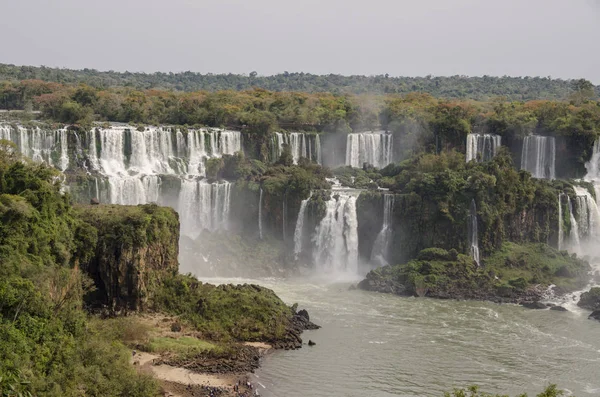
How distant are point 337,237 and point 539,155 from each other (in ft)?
62.6

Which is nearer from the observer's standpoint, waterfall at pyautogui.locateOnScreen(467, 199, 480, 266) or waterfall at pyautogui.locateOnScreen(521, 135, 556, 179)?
waterfall at pyautogui.locateOnScreen(467, 199, 480, 266)

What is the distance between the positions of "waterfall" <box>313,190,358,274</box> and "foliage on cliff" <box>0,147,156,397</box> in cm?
1994

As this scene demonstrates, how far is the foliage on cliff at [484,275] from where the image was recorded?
4606 centimetres

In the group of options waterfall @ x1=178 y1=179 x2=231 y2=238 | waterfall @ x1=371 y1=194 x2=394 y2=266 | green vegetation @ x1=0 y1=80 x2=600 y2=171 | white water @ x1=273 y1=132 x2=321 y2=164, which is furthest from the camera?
white water @ x1=273 y1=132 x2=321 y2=164

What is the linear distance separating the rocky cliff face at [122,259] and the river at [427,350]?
658 centimetres

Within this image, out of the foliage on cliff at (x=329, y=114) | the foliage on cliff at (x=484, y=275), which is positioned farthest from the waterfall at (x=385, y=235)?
the foliage on cliff at (x=329, y=114)

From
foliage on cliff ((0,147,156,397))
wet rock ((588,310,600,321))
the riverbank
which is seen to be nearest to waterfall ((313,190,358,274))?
wet rock ((588,310,600,321))

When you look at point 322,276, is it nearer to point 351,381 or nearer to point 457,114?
point 351,381

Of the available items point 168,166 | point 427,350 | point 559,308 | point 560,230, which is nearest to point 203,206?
point 168,166

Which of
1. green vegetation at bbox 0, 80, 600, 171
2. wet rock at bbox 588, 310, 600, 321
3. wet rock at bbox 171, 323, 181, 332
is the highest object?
green vegetation at bbox 0, 80, 600, 171

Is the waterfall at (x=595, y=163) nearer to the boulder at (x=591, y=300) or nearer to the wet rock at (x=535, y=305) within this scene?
the boulder at (x=591, y=300)

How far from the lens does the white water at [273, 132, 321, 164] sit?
62891 millimetres

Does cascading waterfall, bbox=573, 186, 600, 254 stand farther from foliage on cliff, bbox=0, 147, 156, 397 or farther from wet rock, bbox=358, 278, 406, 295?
foliage on cliff, bbox=0, 147, 156, 397

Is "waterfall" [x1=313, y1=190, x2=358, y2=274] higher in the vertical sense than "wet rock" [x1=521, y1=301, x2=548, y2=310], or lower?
higher
